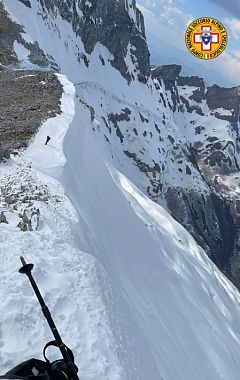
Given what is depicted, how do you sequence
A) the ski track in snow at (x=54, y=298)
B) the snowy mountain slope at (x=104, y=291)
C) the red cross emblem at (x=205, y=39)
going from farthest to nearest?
the red cross emblem at (x=205, y=39) < the snowy mountain slope at (x=104, y=291) < the ski track in snow at (x=54, y=298)

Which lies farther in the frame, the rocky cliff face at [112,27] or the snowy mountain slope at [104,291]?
A: the rocky cliff face at [112,27]

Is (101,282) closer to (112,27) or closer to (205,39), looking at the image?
(205,39)

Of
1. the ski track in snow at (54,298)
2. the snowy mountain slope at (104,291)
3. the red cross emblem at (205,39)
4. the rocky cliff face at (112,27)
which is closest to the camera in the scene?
the ski track in snow at (54,298)

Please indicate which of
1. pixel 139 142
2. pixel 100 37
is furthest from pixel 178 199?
pixel 100 37

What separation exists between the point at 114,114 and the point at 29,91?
331 feet

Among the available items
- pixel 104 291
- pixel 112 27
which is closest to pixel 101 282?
pixel 104 291

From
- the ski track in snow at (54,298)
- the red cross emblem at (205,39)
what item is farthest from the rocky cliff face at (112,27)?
the ski track in snow at (54,298)

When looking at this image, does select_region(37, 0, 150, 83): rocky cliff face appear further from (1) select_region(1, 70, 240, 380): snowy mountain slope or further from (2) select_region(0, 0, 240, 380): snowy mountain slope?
(1) select_region(1, 70, 240, 380): snowy mountain slope

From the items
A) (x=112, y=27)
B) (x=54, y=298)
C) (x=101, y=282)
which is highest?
(x=112, y=27)

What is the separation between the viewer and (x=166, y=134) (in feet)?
521

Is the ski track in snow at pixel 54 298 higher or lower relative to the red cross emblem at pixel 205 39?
lower

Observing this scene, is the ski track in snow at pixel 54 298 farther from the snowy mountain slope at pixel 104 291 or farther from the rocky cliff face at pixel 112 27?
the rocky cliff face at pixel 112 27

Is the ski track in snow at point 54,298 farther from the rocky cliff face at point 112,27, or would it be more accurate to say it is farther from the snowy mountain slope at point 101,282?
the rocky cliff face at point 112,27

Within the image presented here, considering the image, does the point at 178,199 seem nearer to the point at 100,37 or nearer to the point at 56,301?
the point at 100,37
